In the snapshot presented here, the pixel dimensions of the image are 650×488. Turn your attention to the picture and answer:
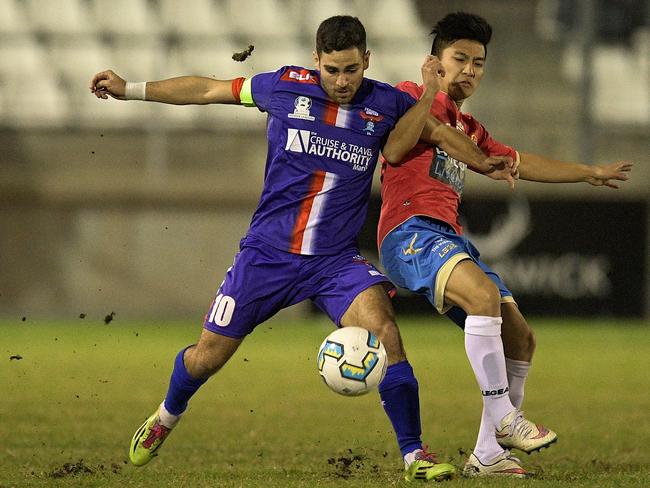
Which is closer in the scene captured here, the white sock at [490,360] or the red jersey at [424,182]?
the white sock at [490,360]

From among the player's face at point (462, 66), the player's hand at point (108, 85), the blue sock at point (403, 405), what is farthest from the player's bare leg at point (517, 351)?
the player's hand at point (108, 85)

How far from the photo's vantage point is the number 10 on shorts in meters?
5.72

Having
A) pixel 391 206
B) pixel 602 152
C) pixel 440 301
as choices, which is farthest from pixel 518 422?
pixel 602 152

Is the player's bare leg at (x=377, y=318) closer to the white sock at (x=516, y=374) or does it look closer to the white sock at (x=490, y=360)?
the white sock at (x=490, y=360)

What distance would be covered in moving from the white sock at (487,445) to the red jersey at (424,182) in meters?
0.99

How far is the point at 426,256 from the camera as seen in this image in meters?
5.70

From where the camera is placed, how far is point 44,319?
1748 centimetres

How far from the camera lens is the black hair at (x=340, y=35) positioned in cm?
547

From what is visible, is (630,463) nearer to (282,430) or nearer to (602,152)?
(282,430)

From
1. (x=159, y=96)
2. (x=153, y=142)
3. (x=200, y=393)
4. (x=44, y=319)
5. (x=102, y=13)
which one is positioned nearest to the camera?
(x=159, y=96)

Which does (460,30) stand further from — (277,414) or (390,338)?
(277,414)

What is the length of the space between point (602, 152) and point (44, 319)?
29.5ft

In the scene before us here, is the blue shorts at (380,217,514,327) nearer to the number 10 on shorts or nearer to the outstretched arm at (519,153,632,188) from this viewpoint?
the outstretched arm at (519,153,632,188)

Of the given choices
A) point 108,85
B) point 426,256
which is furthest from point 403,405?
point 108,85
